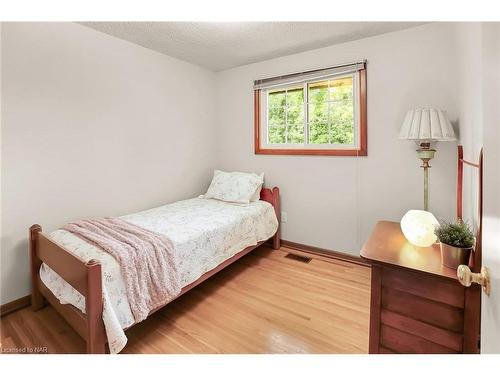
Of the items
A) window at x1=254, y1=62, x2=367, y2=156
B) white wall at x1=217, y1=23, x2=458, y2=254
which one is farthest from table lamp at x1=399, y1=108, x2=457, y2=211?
window at x1=254, y1=62, x2=367, y2=156

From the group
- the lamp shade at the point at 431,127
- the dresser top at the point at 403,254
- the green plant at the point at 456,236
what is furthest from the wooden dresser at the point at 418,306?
the lamp shade at the point at 431,127

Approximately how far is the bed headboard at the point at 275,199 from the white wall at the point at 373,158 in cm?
10

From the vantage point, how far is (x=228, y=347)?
1609 mm

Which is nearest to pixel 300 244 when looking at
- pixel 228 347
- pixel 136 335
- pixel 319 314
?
pixel 319 314

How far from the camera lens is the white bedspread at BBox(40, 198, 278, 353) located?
1432mm

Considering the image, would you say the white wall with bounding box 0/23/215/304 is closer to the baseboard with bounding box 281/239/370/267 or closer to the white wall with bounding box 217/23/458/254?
the white wall with bounding box 217/23/458/254

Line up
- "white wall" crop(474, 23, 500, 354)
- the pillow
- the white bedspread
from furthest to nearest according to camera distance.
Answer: the pillow, the white bedspread, "white wall" crop(474, 23, 500, 354)

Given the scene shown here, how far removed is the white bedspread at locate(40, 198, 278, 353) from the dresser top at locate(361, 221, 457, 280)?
1182 mm

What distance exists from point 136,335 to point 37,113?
1792mm

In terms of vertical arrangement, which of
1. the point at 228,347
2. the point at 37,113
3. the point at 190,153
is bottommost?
the point at 228,347

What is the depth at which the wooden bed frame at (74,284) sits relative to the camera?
1.31 m

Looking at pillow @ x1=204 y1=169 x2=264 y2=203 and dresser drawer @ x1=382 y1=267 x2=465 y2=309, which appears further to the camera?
pillow @ x1=204 y1=169 x2=264 y2=203

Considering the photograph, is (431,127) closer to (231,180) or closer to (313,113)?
(313,113)

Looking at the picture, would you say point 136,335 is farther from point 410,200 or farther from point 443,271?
point 410,200
